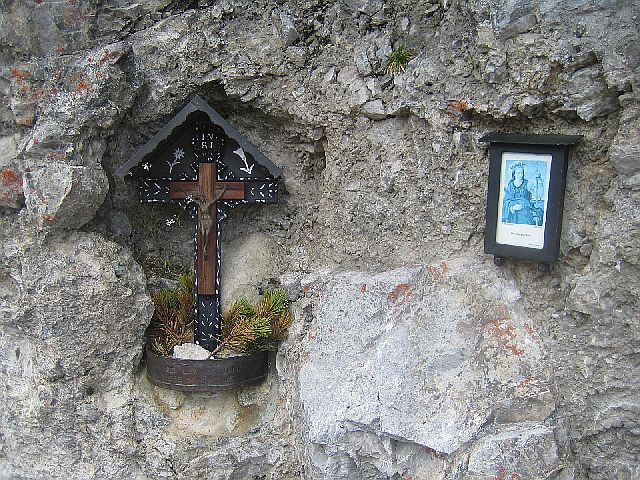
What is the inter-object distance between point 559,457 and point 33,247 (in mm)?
2905

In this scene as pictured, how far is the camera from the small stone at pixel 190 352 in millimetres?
3639

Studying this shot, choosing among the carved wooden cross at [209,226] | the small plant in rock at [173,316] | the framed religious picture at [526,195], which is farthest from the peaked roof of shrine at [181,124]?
the framed religious picture at [526,195]

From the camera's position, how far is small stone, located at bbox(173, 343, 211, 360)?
11.9 feet

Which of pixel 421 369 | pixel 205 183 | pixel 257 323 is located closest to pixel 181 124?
pixel 205 183

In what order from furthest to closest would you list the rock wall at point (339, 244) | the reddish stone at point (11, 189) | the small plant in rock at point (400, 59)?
the reddish stone at point (11, 189) → the small plant in rock at point (400, 59) → the rock wall at point (339, 244)

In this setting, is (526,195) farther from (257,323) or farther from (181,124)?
(181,124)

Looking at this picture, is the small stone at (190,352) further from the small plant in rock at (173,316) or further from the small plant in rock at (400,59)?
the small plant in rock at (400,59)

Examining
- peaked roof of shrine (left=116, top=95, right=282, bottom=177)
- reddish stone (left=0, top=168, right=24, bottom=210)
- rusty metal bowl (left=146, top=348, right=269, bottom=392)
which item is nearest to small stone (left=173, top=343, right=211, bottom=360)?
rusty metal bowl (left=146, top=348, right=269, bottom=392)

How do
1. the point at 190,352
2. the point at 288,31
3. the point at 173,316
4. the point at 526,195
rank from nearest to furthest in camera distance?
the point at 526,195 → the point at 190,352 → the point at 288,31 → the point at 173,316

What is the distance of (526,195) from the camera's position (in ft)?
9.79

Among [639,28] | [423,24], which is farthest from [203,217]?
[639,28]

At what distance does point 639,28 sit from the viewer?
2711mm

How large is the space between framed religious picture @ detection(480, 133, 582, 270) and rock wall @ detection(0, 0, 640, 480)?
131 millimetres

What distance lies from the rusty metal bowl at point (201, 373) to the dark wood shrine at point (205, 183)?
0.20m
